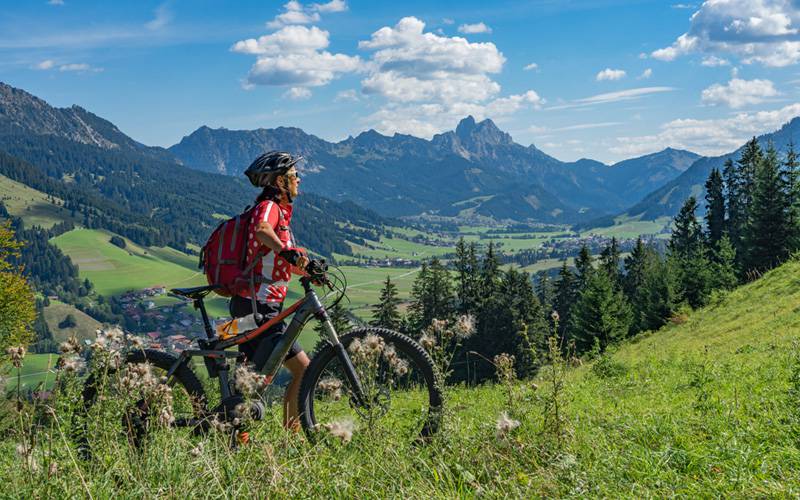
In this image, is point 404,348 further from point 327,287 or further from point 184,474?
point 184,474

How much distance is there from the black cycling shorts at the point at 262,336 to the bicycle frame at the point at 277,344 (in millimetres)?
62

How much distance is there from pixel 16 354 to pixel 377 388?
270 cm

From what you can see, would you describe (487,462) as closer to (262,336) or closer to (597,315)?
(262,336)

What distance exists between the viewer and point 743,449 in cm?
377

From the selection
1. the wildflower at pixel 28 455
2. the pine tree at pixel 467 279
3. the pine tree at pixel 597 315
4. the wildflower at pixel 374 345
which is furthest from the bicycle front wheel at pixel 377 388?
the pine tree at pixel 467 279

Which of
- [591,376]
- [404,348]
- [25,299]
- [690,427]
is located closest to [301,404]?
[404,348]

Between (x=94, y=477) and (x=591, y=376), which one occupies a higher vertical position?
(x=94, y=477)

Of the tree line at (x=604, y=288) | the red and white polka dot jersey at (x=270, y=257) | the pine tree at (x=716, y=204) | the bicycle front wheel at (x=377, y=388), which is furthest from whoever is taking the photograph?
the pine tree at (x=716, y=204)

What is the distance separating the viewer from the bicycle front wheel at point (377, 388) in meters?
4.57

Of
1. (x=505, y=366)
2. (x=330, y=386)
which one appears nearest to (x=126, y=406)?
(x=330, y=386)

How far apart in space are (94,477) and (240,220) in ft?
8.44

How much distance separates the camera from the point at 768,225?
45.5 metres

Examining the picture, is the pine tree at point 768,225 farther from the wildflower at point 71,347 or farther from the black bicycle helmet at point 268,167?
the wildflower at point 71,347

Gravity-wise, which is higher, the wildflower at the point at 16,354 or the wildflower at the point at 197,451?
the wildflower at the point at 16,354
